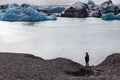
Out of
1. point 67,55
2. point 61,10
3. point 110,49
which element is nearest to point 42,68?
point 67,55

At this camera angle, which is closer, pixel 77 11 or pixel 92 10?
pixel 77 11

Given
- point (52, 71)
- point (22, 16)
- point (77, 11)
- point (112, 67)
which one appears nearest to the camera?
point (52, 71)

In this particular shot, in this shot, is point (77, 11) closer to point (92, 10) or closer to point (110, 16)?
point (92, 10)

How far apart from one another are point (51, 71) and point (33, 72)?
123cm

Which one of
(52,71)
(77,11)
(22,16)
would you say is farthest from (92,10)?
(52,71)

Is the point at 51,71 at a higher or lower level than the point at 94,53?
higher

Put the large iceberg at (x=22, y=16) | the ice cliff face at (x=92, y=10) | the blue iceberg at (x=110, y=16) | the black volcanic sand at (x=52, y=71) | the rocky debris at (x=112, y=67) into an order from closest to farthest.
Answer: the black volcanic sand at (x=52, y=71), the rocky debris at (x=112, y=67), the large iceberg at (x=22, y=16), the blue iceberg at (x=110, y=16), the ice cliff face at (x=92, y=10)

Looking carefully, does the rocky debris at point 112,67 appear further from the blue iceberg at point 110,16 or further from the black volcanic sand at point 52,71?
the blue iceberg at point 110,16

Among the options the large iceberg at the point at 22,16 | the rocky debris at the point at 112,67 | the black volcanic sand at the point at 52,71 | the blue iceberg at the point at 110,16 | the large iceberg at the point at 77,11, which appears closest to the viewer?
the black volcanic sand at the point at 52,71

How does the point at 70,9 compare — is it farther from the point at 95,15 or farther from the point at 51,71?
the point at 51,71

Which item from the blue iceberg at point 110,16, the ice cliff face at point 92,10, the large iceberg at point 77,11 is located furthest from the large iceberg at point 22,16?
the blue iceberg at point 110,16

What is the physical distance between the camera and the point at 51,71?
17.7 m

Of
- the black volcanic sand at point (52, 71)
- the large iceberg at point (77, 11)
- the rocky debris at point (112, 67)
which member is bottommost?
the large iceberg at point (77, 11)

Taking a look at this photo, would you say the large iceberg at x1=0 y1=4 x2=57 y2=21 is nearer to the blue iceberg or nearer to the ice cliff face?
the ice cliff face
